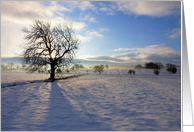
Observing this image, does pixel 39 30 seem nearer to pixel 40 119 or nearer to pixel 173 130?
pixel 40 119

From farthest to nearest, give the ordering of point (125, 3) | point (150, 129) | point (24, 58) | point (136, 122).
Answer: point (24, 58)
point (125, 3)
point (136, 122)
point (150, 129)

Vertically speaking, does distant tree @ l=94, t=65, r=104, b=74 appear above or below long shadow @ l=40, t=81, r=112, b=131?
above

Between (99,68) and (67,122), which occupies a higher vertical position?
(99,68)

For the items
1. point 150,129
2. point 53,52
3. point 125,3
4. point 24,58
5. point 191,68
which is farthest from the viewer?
point 53,52

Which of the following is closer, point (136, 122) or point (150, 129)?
point (150, 129)

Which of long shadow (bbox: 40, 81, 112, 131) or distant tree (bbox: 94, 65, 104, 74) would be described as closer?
long shadow (bbox: 40, 81, 112, 131)

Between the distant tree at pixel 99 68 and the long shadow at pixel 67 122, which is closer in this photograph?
the long shadow at pixel 67 122

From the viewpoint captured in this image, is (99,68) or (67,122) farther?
(99,68)

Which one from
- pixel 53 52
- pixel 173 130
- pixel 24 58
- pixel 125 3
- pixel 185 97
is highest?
pixel 125 3

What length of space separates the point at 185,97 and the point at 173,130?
2083 mm

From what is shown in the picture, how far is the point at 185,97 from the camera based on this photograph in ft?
16.4

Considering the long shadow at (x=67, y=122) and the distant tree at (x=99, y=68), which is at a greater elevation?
the distant tree at (x=99, y=68)

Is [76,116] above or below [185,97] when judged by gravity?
below


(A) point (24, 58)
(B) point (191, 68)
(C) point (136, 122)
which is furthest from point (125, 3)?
(A) point (24, 58)
